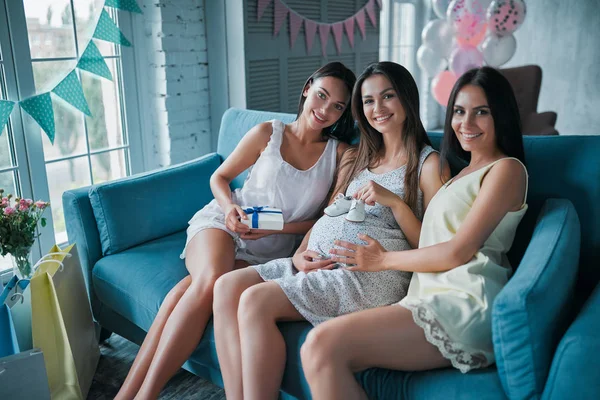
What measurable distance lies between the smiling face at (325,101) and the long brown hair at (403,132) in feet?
0.36

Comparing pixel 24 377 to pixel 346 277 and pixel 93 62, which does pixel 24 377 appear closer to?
pixel 346 277

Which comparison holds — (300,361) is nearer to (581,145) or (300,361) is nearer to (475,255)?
(475,255)

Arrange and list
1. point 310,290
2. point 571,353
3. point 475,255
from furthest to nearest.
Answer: point 310,290 → point 475,255 → point 571,353

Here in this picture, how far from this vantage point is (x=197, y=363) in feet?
5.72

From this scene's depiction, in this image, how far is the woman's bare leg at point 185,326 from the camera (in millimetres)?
1563

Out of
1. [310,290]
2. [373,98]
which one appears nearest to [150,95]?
[373,98]

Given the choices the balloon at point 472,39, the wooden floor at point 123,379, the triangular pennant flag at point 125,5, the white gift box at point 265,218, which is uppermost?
the triangular pennant flag at point 125,5

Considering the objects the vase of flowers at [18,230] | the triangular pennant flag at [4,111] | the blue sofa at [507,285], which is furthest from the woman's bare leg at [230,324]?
the triangular pennant flag at [4,111]

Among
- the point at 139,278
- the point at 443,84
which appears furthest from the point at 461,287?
the point at 443,84

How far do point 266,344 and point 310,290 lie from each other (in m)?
0.20

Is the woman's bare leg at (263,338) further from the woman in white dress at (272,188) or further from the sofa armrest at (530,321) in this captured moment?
the sofa armrest at (530,321)

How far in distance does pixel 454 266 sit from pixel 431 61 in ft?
10.2

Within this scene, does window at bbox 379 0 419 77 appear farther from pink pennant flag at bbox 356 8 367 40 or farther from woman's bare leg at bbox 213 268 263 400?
woman's bare leg at bbox 213 268 263 400

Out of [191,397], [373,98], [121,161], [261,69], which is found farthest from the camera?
[261,69]
